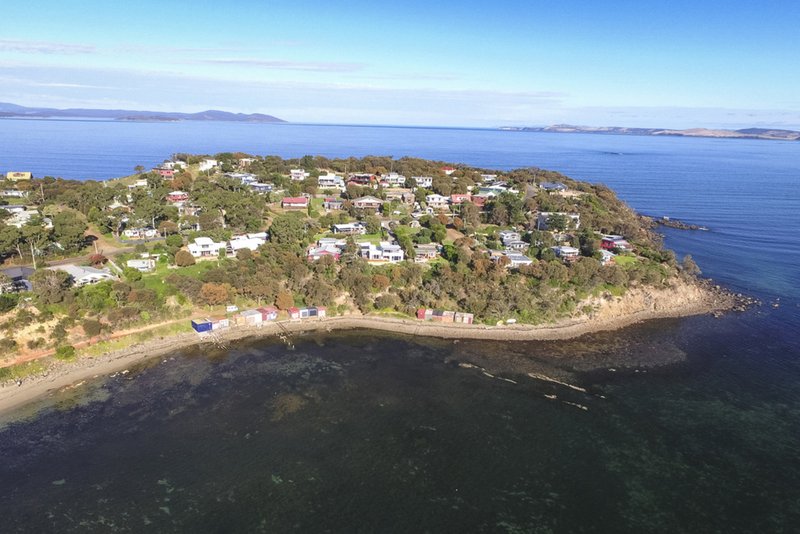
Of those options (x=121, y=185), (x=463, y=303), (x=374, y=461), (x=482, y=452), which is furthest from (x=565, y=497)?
(x=121, y=185)

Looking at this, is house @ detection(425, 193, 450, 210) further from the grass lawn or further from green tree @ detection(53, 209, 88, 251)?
green tree @ detection(53, 209, 88, 251)

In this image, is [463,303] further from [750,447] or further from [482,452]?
[750,447]

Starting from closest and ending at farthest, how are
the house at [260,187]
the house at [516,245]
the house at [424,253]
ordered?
the house at [424,253]
the house at [516,245]
the house at [260,187]

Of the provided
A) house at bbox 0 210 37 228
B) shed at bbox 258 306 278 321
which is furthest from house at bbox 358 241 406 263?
house at bbox 0 210 37 228

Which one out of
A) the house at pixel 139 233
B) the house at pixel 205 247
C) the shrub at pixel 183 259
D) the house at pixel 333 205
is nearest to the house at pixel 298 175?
the house at pixel 333 205

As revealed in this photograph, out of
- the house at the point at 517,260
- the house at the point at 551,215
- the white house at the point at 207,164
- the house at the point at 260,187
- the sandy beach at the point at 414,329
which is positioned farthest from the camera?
the white house at the point at 207,164

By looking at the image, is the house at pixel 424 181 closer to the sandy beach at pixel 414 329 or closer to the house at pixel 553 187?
the house at pixel 553 187

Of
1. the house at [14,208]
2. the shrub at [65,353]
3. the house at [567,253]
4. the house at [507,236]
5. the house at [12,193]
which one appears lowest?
the shrub at [65,353]

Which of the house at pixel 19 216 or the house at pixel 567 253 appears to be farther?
the house at pixel 19 216
